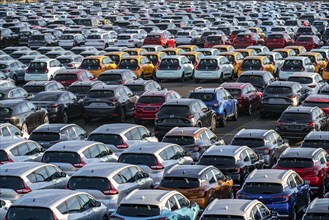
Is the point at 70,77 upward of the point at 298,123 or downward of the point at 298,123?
downward

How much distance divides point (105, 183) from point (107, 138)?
6.48 metres

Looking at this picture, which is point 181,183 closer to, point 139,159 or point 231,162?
point 139,159

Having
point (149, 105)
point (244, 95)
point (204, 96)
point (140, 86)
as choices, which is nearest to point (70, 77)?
point (140, 86)

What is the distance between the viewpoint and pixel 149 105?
3472 centimetres

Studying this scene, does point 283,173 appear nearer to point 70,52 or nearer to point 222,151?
point 222,151

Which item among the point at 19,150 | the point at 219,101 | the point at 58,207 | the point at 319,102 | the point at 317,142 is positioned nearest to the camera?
the point at 58,207

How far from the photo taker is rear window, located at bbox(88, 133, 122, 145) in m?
27.7

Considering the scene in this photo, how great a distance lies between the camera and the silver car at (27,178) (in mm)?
21359

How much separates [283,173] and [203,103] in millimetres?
11766

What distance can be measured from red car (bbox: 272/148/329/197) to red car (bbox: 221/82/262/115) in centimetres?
1278

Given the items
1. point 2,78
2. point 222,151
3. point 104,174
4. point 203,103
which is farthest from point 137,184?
point 2,78

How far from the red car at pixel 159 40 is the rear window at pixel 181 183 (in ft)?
134

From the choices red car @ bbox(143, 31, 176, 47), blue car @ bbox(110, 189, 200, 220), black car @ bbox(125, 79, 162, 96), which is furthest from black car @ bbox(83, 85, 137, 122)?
red car @ bbox(143, 31, 176, 47)

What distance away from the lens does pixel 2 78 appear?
43188 mm
